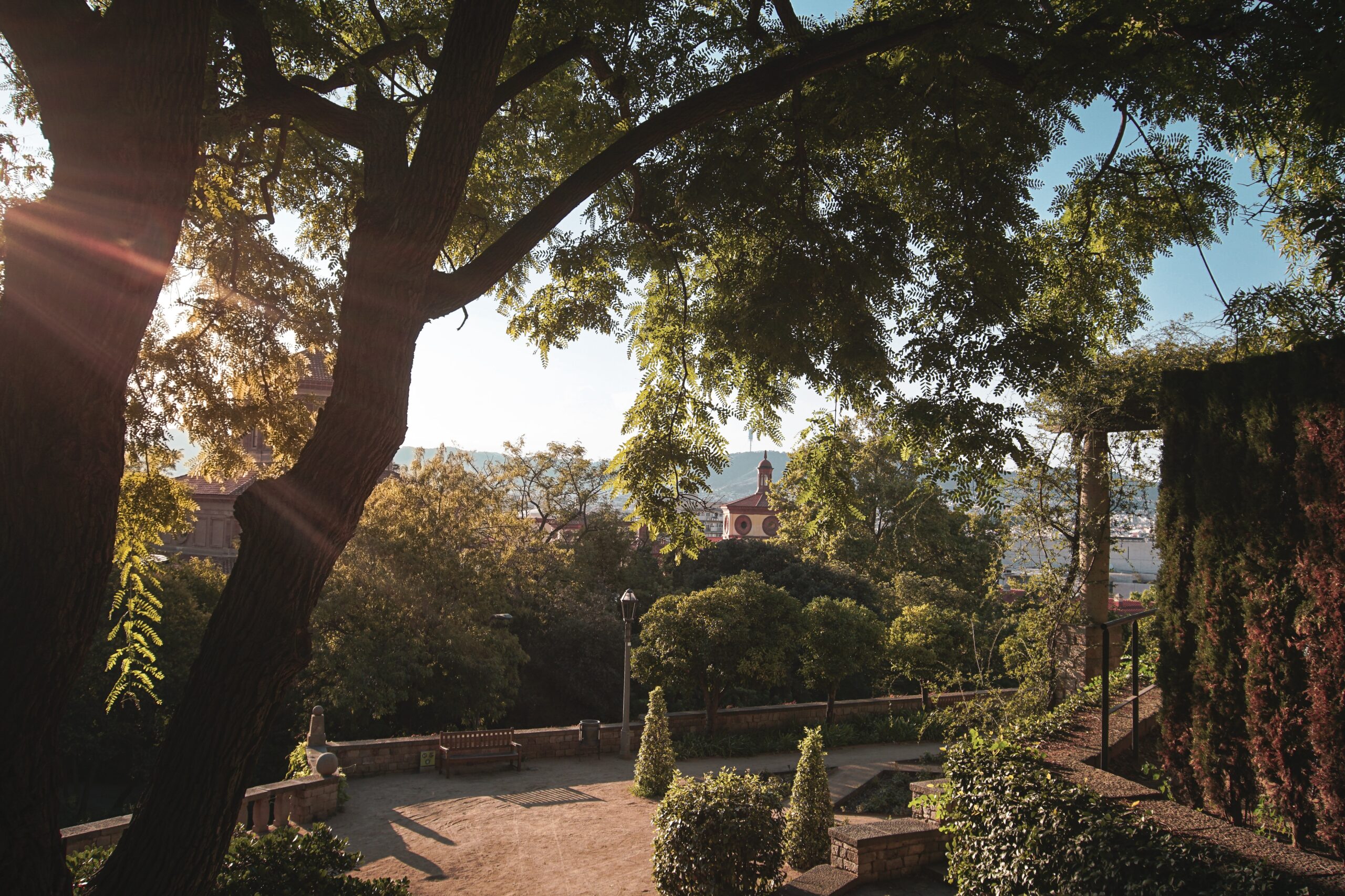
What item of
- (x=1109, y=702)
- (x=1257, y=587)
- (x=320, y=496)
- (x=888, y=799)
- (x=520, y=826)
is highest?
(x=320, y=496)

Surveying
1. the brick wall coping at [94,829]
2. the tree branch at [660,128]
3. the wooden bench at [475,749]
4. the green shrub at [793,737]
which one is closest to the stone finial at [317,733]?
the wooden bench at [475,749]

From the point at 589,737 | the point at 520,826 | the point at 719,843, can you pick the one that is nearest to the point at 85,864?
the point at 719,843

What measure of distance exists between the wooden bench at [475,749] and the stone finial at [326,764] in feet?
8.95

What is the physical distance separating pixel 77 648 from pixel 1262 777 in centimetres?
615

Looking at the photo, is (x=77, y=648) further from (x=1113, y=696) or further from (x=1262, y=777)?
(x=1113, y=696)

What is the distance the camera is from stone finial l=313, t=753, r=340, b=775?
10.7m

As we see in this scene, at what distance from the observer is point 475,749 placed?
13.8 meters

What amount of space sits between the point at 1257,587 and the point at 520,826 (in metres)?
8.81

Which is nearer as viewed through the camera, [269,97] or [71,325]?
[71,325]

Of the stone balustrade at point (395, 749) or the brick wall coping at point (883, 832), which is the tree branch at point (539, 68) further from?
the brick wall coping at point (883, 832)

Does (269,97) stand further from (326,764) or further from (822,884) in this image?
(326,764)

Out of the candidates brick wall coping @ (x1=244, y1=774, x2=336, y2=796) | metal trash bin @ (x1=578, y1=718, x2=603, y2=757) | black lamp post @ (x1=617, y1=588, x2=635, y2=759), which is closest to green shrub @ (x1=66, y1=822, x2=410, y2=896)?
brick wall coping @ (x1=244, y1=774, x2=336, y2=796)

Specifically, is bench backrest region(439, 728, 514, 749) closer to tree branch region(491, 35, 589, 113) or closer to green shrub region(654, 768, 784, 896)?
green shrub region(654, 768, 784, 896)

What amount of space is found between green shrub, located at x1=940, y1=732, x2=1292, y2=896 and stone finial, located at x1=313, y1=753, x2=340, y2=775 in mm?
8095
